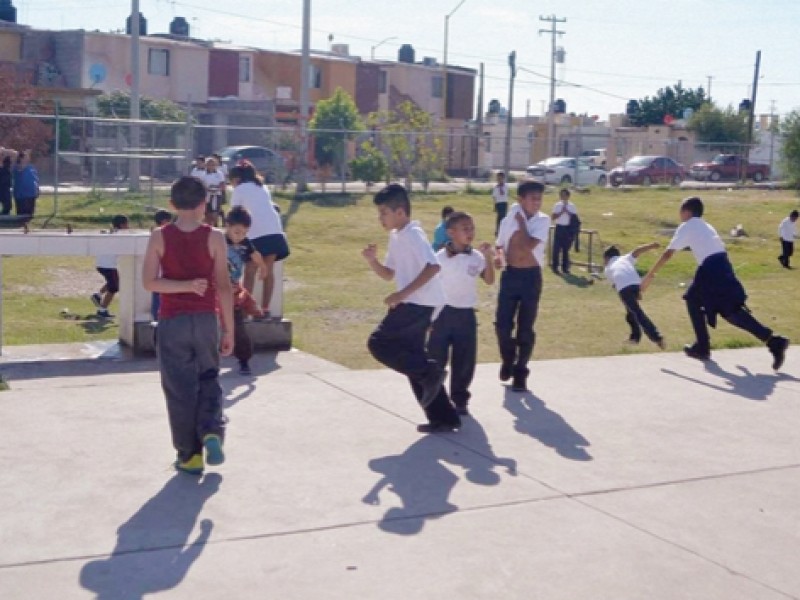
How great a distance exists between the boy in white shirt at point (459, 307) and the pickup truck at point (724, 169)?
48.8 m

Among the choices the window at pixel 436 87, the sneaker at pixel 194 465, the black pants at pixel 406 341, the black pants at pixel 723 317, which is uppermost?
the window at pixel 436 87

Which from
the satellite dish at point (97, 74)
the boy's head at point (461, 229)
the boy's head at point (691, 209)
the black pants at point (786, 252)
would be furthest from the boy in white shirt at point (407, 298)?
the satellite dish at point (97, 74)

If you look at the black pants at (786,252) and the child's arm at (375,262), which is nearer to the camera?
the child's arm at (375,262)

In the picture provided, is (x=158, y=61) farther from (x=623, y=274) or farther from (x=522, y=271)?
(x=522, y=271)

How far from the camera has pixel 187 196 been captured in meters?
6.27

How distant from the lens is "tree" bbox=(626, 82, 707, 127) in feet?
290

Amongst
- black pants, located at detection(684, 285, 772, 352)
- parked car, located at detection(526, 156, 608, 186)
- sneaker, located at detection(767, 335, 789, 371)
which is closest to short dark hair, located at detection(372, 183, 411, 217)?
black pants, located at detection(684, 285, 772, 352)

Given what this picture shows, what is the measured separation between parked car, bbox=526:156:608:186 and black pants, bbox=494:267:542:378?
125 feet

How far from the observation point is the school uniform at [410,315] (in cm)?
747

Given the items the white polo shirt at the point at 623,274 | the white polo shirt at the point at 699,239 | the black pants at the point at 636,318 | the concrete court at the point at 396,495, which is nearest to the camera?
the concrete court at the point at 396,495

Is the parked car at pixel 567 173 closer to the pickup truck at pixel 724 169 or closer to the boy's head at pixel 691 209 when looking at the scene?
the pickup truck at pixel 724 169

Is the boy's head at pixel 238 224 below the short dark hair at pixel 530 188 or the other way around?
below

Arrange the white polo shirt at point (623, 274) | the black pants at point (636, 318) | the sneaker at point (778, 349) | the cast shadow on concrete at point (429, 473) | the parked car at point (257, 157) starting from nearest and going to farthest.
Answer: the cast shadow on concrete at point (429, 473), the sneaker at point (778, 349), the black pants at point (636, 318), the white polo shirt at point (623, 274), the parked car at point (257, 157)

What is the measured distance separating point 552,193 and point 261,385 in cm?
3258
